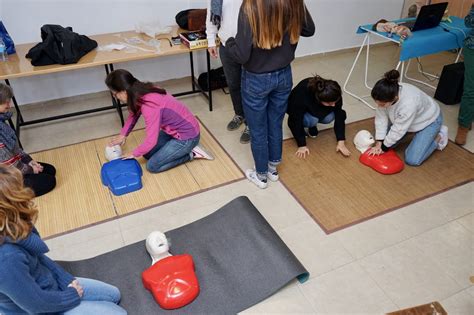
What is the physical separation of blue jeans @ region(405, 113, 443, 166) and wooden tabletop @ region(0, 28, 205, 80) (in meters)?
1.77

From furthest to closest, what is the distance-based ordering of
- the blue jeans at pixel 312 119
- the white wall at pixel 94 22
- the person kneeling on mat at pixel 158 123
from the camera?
the white wall at pixel 94 22 → the blue jeans at pixel 312 119 → the person kneeling on mat at pixel 158 123

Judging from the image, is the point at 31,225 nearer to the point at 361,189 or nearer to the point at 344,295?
the point at 344,295

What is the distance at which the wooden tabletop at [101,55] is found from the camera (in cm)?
254

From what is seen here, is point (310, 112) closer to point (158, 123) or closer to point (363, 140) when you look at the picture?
point (363, 140)

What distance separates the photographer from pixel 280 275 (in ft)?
5.88

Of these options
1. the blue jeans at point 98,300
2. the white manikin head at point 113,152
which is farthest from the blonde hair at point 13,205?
the white manikin head at point 113,152

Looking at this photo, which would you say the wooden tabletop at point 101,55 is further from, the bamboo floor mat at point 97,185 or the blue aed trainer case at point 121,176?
the blue aed trainer case at point 121,176

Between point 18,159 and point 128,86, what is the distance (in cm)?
82

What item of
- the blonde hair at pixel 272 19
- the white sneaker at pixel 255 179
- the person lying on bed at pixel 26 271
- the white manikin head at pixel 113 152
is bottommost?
the white sneaker at pixel 255 179

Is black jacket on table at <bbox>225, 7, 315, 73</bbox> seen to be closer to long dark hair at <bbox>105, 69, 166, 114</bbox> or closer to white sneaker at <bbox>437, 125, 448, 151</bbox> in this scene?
long dark hair at <bbox>105, 69, 166, 114</bbox>

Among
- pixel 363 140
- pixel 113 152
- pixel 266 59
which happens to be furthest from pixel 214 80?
pixel 266 59

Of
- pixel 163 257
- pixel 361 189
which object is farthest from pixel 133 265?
pixel 361 189

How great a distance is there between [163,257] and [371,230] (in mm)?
1138

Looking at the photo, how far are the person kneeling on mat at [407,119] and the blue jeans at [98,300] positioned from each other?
6.01 ft
